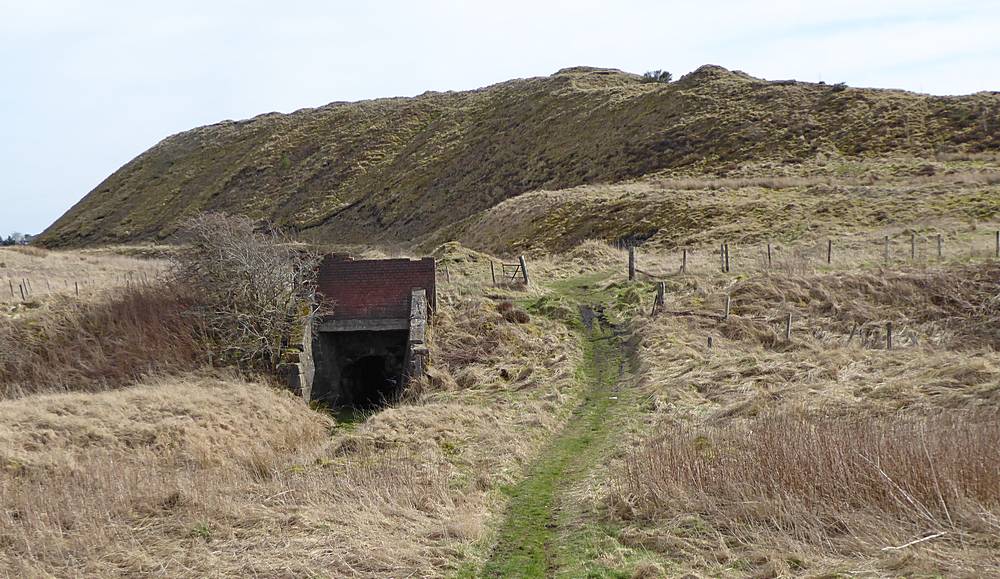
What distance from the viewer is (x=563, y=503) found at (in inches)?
378

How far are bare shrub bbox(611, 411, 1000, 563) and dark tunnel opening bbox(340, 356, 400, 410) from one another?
12.1 meters

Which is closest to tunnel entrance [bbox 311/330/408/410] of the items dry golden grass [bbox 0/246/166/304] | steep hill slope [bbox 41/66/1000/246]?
dry golden grass [bbox 0/246/166/304]

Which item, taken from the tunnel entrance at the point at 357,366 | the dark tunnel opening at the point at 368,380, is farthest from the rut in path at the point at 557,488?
the dark tunnel opening at the point at 368,380

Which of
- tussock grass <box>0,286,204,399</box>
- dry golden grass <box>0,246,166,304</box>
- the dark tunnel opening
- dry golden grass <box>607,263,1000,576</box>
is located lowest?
the dark tunnel opening

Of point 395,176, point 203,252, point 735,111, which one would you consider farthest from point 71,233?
point 203,252

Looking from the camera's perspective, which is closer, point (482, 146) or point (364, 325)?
point (364, 325)

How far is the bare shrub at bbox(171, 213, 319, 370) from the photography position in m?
18.2

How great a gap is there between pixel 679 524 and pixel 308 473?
500 centimetres

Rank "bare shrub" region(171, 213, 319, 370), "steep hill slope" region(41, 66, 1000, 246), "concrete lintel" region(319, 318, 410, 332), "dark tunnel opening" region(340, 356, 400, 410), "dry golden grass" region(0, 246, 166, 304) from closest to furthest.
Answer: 1. "bare shrub" region(171, 213, 319, 370)
2. "concrete lintel" region(319, 318, 410, 332)
3. "dark tunnel opening" region(340, 356, 400, 410)
4. "dry golden grass" region(0, 246, 166, 304)
5. "steep hill slope" region(41, 66, 1000, 246)

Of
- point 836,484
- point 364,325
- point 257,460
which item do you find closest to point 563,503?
point 836,484

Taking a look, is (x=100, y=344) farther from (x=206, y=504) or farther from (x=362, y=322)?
(x=206, y=504)

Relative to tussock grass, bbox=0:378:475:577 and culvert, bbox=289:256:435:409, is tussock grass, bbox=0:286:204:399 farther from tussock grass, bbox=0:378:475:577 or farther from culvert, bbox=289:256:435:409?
tussock grass, bbox=0:378:475:577

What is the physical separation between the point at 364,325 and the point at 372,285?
1089 mm

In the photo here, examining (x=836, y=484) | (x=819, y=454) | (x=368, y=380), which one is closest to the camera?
(x=836, y=484)
